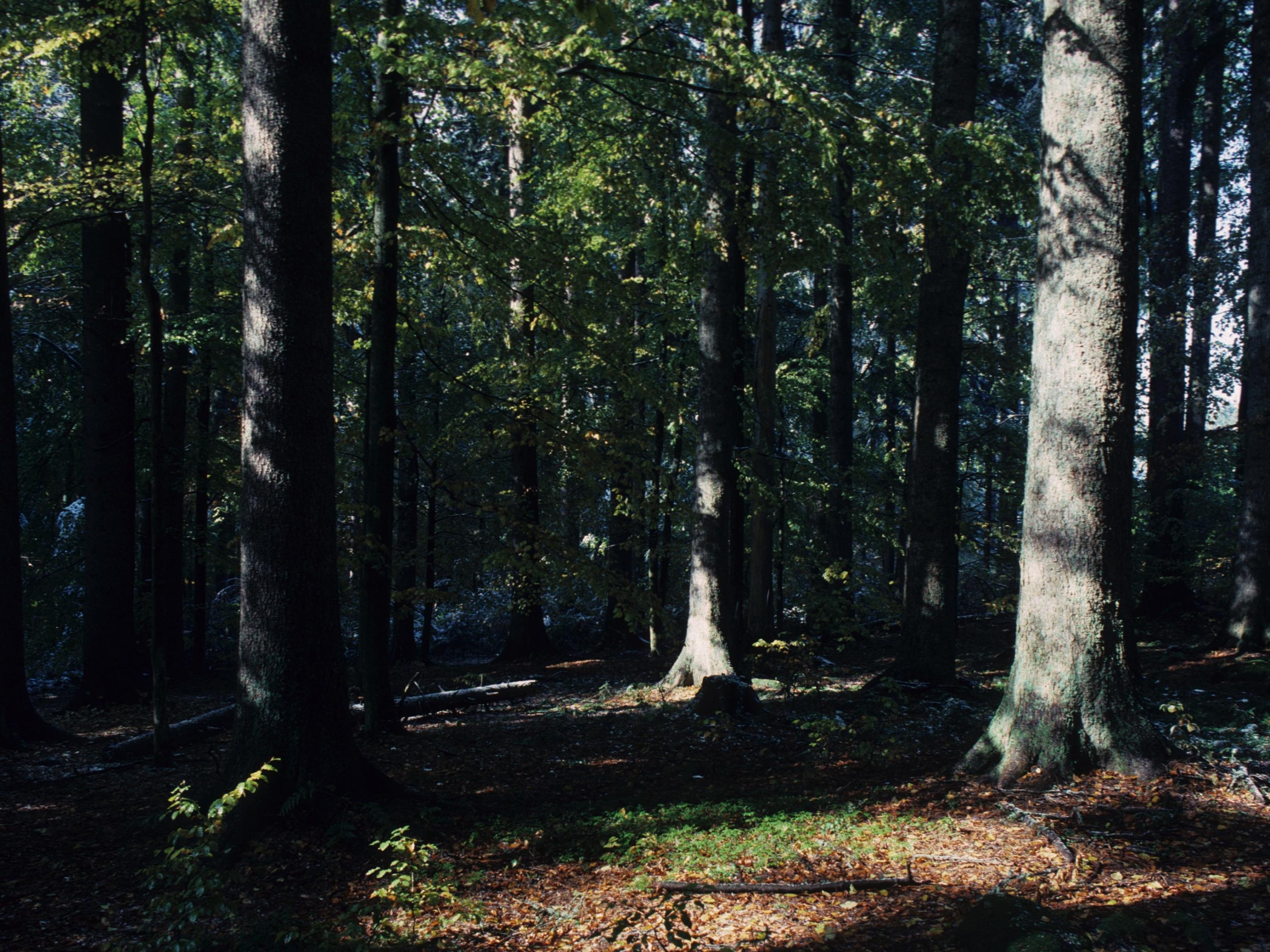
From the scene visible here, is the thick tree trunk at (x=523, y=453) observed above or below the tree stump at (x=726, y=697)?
above

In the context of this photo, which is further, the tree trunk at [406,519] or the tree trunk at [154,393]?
the tree trunk at [406,519]

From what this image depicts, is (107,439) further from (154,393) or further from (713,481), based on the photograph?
(713,481)

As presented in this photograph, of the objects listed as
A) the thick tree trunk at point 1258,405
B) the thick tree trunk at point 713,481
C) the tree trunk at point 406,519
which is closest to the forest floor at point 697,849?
the thick tree trunk at point 713,481

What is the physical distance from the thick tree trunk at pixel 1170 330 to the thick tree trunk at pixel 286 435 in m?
12.6

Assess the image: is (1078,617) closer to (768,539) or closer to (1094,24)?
(1094,24)

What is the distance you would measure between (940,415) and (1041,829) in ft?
17.8

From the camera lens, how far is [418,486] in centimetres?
2031

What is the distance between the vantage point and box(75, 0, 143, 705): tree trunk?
11.2 metres

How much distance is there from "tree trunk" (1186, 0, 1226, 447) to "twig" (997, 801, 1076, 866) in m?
10.1

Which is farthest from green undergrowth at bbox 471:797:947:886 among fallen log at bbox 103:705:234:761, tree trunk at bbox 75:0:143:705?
tree trunk at bbox 75:0:143:705

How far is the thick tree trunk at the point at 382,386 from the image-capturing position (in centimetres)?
763

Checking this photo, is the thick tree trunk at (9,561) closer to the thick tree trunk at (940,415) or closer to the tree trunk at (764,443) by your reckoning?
the tree trunk at (764,443)

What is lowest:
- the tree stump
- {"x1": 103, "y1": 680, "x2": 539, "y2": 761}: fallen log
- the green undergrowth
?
{"x1": 103, "y1": 680, "x2": 539, "y2": 761}: fallen log

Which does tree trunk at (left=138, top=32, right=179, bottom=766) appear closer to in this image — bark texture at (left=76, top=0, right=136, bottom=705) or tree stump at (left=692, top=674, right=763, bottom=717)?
bark texture at (left=76, top=0, right=136, bottom=705)
